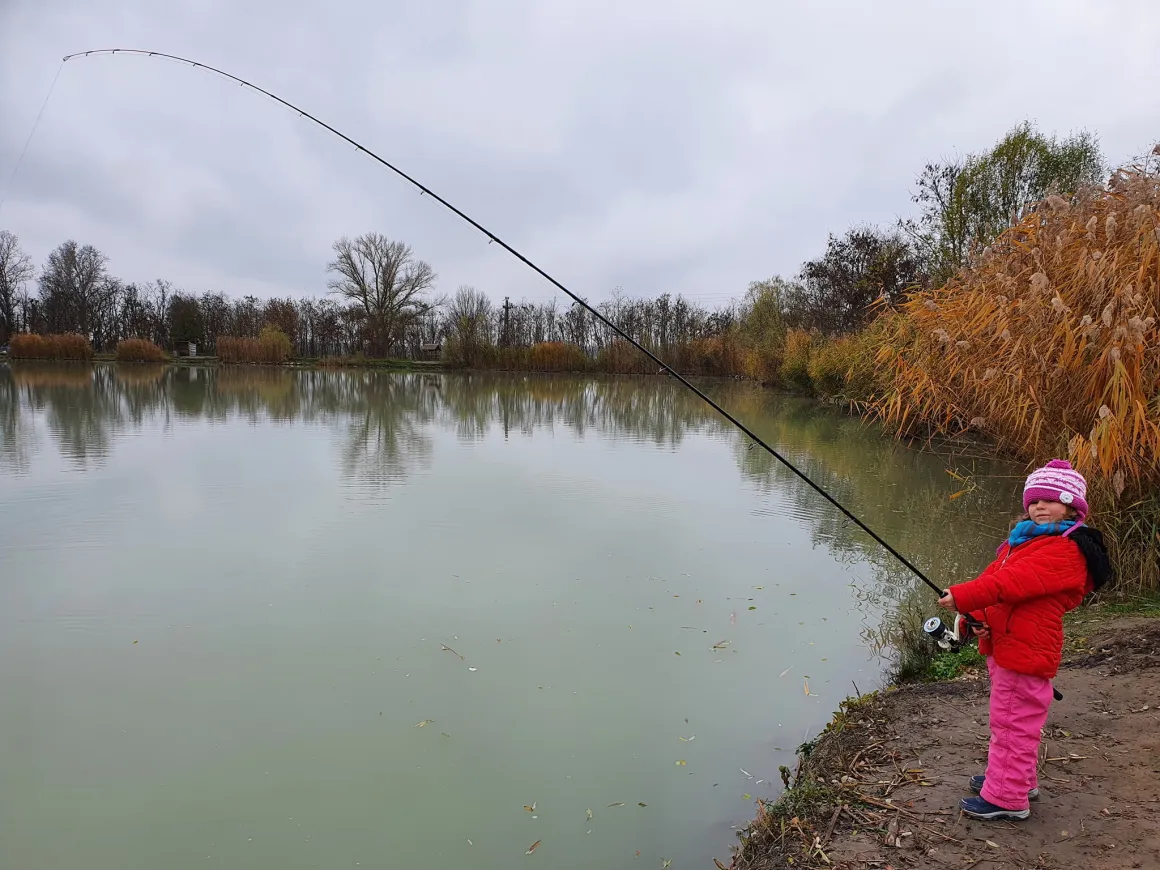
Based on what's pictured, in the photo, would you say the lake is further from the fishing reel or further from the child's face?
the child's face

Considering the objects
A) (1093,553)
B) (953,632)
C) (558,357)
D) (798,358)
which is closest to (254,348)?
(558,357)

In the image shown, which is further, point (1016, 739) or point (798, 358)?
point (798, 358)

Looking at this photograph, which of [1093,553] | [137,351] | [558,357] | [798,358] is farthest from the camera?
[137,351]

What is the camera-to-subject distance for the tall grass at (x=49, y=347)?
38.4m

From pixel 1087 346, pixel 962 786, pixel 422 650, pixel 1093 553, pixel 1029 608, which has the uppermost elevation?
pixel 1087 346

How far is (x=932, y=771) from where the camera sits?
256 cm

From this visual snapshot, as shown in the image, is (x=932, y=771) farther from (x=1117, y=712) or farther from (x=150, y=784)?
(x=150, y=784)

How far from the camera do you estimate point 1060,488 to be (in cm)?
218

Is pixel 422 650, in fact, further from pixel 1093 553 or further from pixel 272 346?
pixel 272 346

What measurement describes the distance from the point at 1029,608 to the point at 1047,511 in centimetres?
31

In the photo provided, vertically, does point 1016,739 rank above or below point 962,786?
above

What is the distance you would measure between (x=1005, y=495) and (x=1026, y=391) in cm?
425

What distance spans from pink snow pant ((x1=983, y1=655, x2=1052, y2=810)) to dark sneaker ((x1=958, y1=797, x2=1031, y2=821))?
0.05ft

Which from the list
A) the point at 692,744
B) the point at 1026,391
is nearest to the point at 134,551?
the point at 692,744
